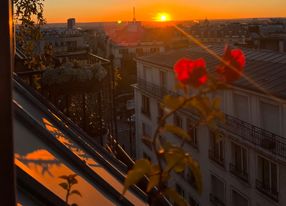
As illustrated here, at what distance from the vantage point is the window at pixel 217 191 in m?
17.5

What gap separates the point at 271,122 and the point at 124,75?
3562 cm

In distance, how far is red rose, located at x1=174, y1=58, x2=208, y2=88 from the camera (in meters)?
0.88

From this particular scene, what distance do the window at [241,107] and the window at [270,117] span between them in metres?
0.95

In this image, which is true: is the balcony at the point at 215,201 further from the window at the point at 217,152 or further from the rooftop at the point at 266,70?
the rooftop at the point at 266,70

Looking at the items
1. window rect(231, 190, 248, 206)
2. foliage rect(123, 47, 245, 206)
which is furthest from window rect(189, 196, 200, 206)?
foliage rect(123, 47, 245, 206)

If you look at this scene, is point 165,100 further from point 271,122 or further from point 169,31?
point 169,31

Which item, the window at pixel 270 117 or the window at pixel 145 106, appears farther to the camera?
the window at pixel 145 106

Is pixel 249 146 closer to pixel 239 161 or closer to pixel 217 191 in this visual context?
pixel 239 161

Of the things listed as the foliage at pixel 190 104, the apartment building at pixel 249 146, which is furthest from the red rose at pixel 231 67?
the apartment building at pixel 249 146

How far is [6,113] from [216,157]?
56.7 feet

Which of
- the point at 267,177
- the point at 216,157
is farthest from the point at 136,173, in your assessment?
the point at 216,157

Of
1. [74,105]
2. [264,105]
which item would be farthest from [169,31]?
[74,105]

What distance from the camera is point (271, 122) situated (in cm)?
1435

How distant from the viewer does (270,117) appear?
1448cm
